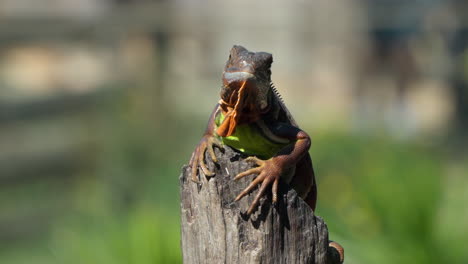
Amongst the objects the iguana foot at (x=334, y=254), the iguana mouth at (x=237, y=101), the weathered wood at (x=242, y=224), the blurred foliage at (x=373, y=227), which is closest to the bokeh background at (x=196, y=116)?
the blurred foliage at (x=373, y=227)

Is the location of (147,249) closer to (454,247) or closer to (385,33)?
(454,247)

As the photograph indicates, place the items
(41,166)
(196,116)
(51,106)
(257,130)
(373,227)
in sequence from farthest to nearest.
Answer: (196,116) → (51,106) → (41,166) → (373,227) → (257,130)

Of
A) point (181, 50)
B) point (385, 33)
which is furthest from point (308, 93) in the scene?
point (181, 50)

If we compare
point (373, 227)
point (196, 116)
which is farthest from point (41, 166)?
point (373, 227)

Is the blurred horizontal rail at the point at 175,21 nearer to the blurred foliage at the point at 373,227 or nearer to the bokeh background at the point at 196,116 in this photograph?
the bokeh background at the point at 196,116

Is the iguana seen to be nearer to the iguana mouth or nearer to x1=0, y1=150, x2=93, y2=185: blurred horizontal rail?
the iguana mouth

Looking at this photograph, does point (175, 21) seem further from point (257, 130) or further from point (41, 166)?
point (257, 130)
